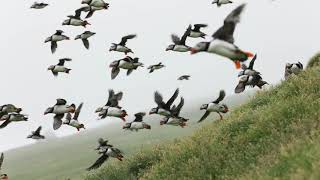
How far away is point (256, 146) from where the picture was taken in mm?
18094

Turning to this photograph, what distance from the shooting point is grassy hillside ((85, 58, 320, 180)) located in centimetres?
1408

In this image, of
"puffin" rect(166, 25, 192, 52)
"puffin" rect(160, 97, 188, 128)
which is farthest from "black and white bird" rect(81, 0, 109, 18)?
"puffin" rect(160, 97, 188, 128)

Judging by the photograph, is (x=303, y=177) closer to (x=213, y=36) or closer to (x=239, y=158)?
(x=213, y=36)

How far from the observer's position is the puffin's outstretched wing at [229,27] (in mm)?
12859

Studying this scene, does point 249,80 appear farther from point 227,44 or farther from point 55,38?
point 227,44

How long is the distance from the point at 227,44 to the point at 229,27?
0.64 metres

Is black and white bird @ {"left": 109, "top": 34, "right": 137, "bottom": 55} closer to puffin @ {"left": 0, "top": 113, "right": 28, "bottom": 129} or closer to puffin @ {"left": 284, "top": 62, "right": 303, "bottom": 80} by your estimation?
puffin @ {"left": 0, "top": 113, "right": 28, "bottom": 129}

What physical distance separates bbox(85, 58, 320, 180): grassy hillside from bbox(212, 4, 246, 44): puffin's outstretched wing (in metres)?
3.03

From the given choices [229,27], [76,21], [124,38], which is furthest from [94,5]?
[229,27]

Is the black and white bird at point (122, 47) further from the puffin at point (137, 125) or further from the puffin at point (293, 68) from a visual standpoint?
the puffin at point (293, 68)

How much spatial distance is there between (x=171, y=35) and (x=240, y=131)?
617 centimetres

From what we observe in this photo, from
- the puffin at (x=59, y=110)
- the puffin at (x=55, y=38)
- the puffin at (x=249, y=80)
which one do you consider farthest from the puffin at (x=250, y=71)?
the puffin at (x=55, y=38)

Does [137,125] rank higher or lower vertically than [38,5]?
lower

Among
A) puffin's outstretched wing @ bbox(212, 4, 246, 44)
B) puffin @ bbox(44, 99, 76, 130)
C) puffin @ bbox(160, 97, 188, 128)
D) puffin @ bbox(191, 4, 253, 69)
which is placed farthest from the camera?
puffin @ bbox(44, 99, 76, 130)
